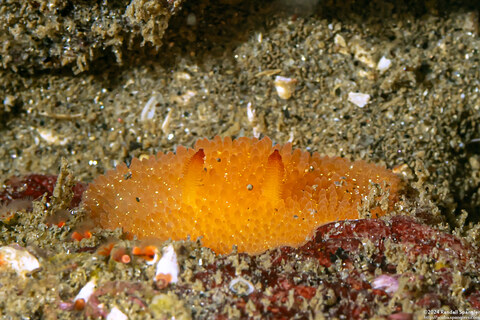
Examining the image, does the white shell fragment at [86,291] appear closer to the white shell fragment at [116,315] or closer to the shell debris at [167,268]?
the white shell fragment at [116,315]

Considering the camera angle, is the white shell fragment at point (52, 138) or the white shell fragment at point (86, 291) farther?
the white shell fragment at point (52, 138)

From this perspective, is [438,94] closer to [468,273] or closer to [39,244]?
[468,273]

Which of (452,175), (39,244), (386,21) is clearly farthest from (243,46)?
(39,244)

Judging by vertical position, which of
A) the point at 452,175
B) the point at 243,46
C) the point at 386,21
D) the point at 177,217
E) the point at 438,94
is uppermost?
the point at 386,21

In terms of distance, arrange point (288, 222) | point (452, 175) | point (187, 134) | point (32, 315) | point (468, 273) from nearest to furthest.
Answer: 1. point (32, 315)
2. point (468, 273)
3. point (288, 222)
4. point (452, 175)
5. point (187, 134)

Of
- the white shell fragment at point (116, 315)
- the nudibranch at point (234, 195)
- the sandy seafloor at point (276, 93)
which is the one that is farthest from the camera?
the sandy seafloor at point (276, 93)

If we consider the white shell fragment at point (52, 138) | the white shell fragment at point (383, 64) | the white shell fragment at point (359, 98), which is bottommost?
the white shell fragment at point (52, 138)

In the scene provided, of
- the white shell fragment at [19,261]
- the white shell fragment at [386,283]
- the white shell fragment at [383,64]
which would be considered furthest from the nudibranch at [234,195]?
the white shell fragment at [383,64]
